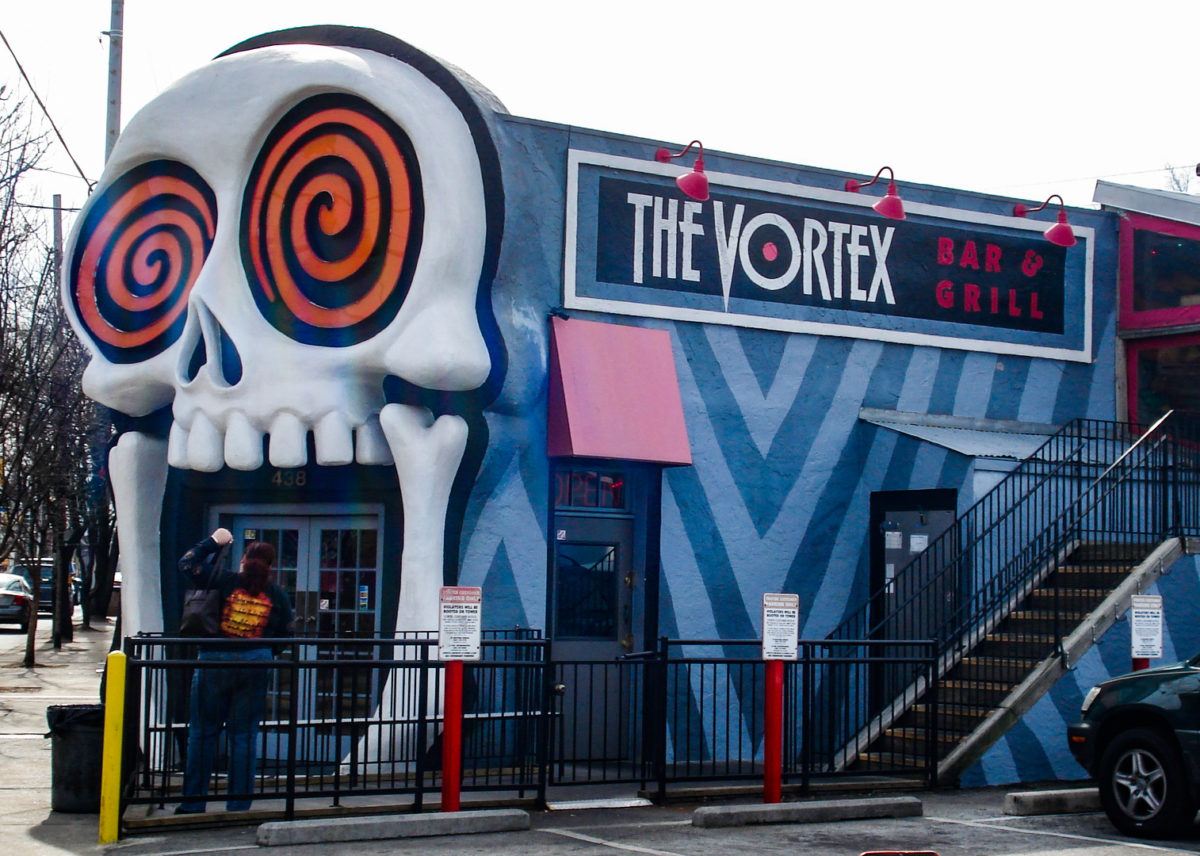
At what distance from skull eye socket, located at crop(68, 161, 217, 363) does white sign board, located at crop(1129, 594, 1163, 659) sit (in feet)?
29.8

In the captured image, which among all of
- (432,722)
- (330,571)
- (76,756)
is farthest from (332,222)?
(76,756)

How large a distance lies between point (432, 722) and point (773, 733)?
108 inches

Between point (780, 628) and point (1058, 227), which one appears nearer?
point (780, 628)

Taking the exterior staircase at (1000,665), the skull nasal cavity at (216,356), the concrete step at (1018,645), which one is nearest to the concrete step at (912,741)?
the exterior staircase at (1000,665)

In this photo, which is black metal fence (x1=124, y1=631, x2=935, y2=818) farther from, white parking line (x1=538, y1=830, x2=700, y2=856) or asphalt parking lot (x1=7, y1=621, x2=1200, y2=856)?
white parking line (x1=538, y1=830, x2=700, y2=856)

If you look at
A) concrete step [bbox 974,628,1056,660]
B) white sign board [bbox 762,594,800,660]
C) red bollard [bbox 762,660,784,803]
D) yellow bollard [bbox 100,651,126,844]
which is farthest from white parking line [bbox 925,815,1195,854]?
yellow bollard [bbox 100,651,126,844]

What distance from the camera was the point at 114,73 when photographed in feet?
66.8

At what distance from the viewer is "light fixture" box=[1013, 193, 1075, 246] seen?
16281 mm

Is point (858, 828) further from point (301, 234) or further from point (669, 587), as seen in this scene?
point (301, 234)

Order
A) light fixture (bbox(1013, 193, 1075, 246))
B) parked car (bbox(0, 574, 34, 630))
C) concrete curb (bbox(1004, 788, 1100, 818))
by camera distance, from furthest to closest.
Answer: parked car (bbox(0, 574, 34, 630)), light fixture (bbox(1013, 193, 1075, 246)), concrete curb (bbox(1004, 788, 1100, 818))

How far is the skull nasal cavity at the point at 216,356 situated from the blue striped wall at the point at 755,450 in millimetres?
2538

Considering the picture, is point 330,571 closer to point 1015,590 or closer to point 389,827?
point 389,827

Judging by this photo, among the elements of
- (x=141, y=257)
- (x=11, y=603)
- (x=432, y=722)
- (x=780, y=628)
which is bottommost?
(x=432, y=722)

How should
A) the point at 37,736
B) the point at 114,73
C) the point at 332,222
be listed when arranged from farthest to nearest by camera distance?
1. the point at 114,73
2. the point at 37,736
3. the point at 332,222
